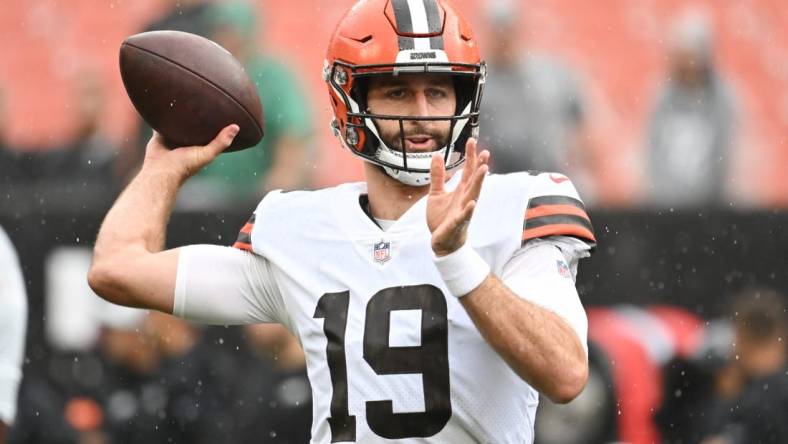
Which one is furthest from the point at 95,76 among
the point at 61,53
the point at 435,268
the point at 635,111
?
the point at 435,268

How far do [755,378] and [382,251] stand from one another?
247cm

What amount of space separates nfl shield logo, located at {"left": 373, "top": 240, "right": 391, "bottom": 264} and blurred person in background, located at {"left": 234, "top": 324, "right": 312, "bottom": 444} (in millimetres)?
2476

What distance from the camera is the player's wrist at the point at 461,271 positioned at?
256 cm

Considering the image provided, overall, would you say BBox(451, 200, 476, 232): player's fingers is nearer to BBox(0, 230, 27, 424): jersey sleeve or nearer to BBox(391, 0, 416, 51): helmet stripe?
BBox(391, 0, 416, 51): helmet stripe

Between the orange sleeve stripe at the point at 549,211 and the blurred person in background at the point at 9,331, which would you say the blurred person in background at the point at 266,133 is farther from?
the orange sleeve stripe at the point at 549,211

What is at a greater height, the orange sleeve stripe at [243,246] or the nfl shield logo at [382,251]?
the nfl shield logo at [382,251]

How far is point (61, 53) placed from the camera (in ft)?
28.2

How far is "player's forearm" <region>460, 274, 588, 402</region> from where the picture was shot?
2.58m

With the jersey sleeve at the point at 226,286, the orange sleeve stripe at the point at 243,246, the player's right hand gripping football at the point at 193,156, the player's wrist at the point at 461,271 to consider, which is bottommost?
the jersey sleeve at the point at 226,286

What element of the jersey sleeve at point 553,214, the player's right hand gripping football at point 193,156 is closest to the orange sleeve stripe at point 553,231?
the jersey sleeve at point 553,214

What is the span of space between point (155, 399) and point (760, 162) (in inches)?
142

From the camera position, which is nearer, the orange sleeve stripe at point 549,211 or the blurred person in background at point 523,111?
the orange sleeve stripe at point 549,211

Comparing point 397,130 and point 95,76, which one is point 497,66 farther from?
point 397,130

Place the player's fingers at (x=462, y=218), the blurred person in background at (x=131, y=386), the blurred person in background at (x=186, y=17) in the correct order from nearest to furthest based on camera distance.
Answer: the player's fingers at (x=462, y=218)
the blurred person in background at (x=131, y=386)
the blurred person in background at (x=186, y=17)
